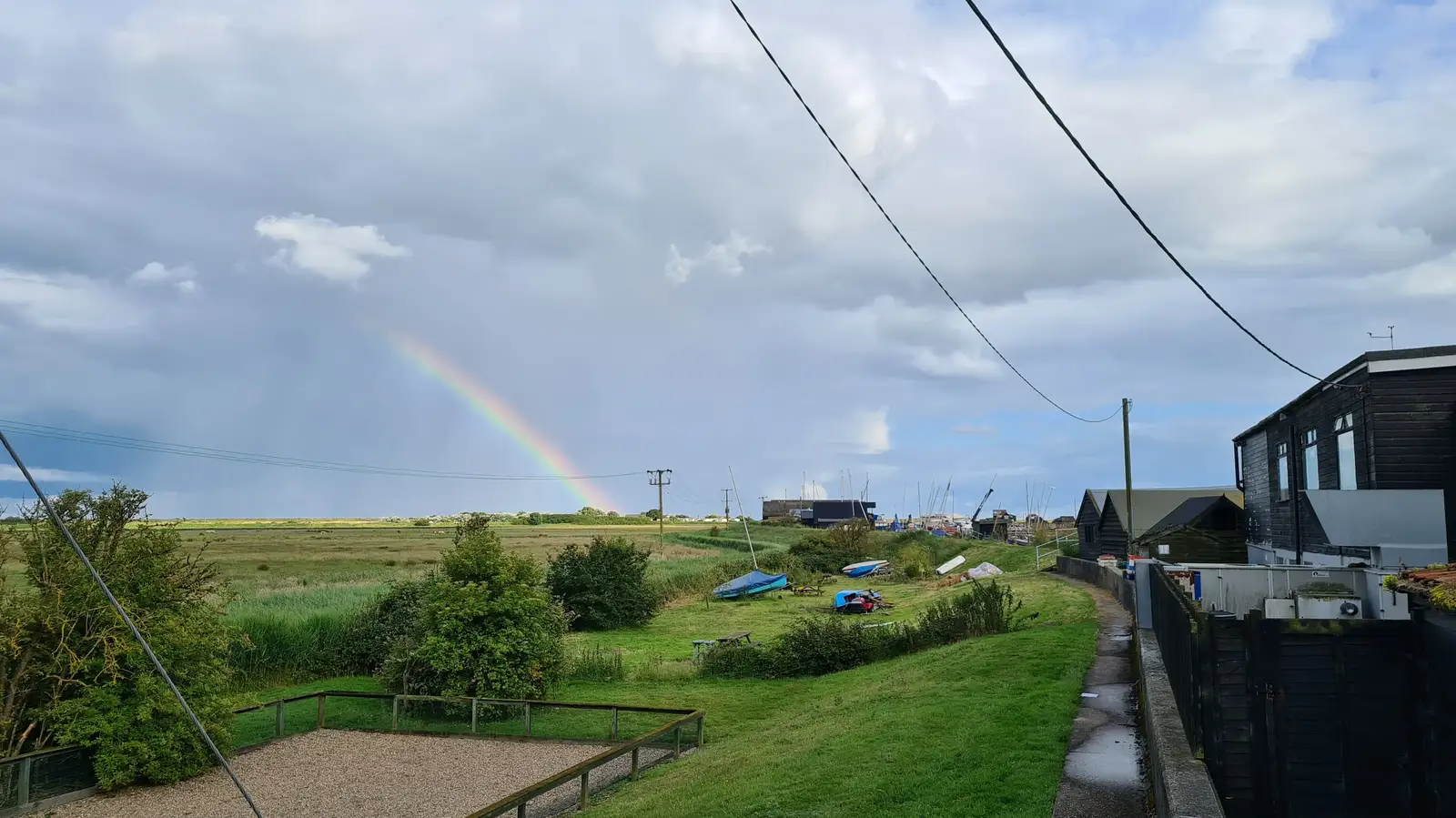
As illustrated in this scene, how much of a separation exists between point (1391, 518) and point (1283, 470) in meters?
10.4

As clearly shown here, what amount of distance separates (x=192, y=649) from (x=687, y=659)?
48.3ft

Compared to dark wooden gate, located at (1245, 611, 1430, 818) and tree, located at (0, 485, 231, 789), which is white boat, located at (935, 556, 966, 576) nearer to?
tree, located at (0, 485, 231, 789)

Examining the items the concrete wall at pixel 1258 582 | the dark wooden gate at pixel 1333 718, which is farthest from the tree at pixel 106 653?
the concrete wall at pixel 1258 582

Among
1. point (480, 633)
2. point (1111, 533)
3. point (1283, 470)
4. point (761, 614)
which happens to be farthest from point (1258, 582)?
point (1111, 533)

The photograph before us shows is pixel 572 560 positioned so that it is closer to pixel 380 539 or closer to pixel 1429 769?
pixel 1429 769

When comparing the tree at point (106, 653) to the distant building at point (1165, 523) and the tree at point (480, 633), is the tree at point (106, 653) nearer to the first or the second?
the tree at point (480, 633)

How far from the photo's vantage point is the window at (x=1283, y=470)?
89.4 ft

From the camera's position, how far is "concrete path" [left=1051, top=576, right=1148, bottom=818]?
816 centimetres

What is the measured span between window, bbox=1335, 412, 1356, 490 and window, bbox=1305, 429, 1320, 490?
2.07 meters

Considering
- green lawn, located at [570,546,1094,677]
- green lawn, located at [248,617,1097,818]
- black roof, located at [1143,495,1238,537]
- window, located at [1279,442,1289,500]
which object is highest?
window, located at [1279,442,1289,500]

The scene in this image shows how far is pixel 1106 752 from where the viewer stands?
9891mm

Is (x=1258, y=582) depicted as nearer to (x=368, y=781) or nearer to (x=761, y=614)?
(x=368, y=781)

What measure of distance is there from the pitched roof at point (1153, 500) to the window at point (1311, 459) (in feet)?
74.9

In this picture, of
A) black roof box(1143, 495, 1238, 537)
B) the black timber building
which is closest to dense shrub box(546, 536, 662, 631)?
black roof box(1143, 495, 1238, 537)
